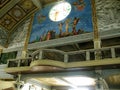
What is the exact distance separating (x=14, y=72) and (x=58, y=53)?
377 cm

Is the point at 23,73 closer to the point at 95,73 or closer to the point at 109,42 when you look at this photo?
the point at 95,73

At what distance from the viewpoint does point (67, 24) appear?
1277cm

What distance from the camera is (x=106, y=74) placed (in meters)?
8.84

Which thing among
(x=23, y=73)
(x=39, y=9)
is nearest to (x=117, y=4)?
(x=39, y=9)

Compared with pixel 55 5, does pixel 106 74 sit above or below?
below

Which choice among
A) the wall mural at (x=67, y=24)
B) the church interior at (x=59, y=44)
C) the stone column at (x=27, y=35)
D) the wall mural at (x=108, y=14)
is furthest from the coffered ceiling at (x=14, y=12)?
the wall mural at (x=108, y=14)

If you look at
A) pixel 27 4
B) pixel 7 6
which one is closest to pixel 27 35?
pixel 27 4

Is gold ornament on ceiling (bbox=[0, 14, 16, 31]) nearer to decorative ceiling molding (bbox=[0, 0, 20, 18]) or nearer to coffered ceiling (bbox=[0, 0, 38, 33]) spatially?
coffered ceiling (bbox=[0, 0, 38, 33])

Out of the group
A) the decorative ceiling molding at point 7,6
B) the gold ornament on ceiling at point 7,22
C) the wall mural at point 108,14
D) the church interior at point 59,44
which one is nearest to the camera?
the church interior at point 59,44

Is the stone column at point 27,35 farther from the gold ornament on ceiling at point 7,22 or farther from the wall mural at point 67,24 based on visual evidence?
the gold ornament on ceiling at point 7,22

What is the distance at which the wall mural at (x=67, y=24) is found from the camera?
12031 mm

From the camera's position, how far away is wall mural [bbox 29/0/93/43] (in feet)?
39.5

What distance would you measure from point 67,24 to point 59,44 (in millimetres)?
1761

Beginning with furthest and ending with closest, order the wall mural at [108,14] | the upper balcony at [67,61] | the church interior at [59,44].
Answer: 1. the wall mural at [108,14]
2. the church interior at [59,44]
3. the upper balcony at [67,61]
